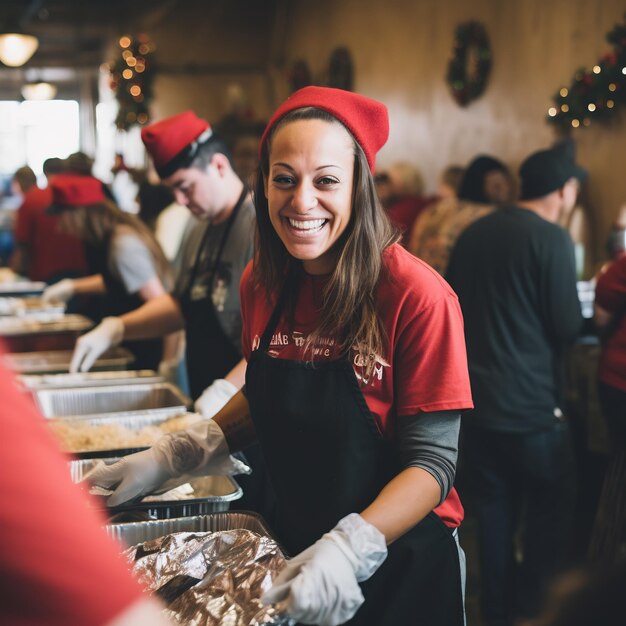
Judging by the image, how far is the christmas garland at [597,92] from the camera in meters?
4.36

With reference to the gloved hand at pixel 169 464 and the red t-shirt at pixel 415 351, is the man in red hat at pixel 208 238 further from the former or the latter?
Result: the red t-shirt at pixel 415 351

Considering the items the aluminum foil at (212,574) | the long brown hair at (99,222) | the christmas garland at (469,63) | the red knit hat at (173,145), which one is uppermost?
the christmas garland at (469,63)

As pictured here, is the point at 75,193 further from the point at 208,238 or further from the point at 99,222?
the point at 208,238

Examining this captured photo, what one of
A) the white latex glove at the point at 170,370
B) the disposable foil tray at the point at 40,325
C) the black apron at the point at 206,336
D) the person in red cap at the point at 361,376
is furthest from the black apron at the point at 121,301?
the person in red cap at the point at 361,376

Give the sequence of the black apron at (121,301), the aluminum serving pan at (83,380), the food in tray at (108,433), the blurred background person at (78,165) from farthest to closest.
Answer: the blurred background person at (78,165)
the black apron at (121,301)
the aluminum serving pan at (83,380)
the food in tray at (108,433)

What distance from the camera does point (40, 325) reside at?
4230 millimetres

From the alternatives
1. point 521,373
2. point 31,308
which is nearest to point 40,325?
point 31,308

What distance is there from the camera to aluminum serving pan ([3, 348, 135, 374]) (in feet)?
10.6

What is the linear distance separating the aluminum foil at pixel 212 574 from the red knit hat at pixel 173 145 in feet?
4.33

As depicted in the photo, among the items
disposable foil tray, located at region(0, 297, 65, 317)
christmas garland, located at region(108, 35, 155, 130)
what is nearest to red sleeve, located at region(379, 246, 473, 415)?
disposable foil tray, located at region(0, 297, 65, 317)

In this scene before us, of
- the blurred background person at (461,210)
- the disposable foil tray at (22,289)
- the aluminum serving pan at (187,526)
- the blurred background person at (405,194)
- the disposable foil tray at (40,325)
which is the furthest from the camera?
the blurred background person at (405,194)

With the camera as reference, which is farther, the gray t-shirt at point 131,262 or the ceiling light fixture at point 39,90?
the ceiling light fixture at point 39,90

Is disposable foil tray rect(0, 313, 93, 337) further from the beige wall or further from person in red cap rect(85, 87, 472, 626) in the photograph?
the beige wall

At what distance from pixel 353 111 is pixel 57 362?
2332 mm
